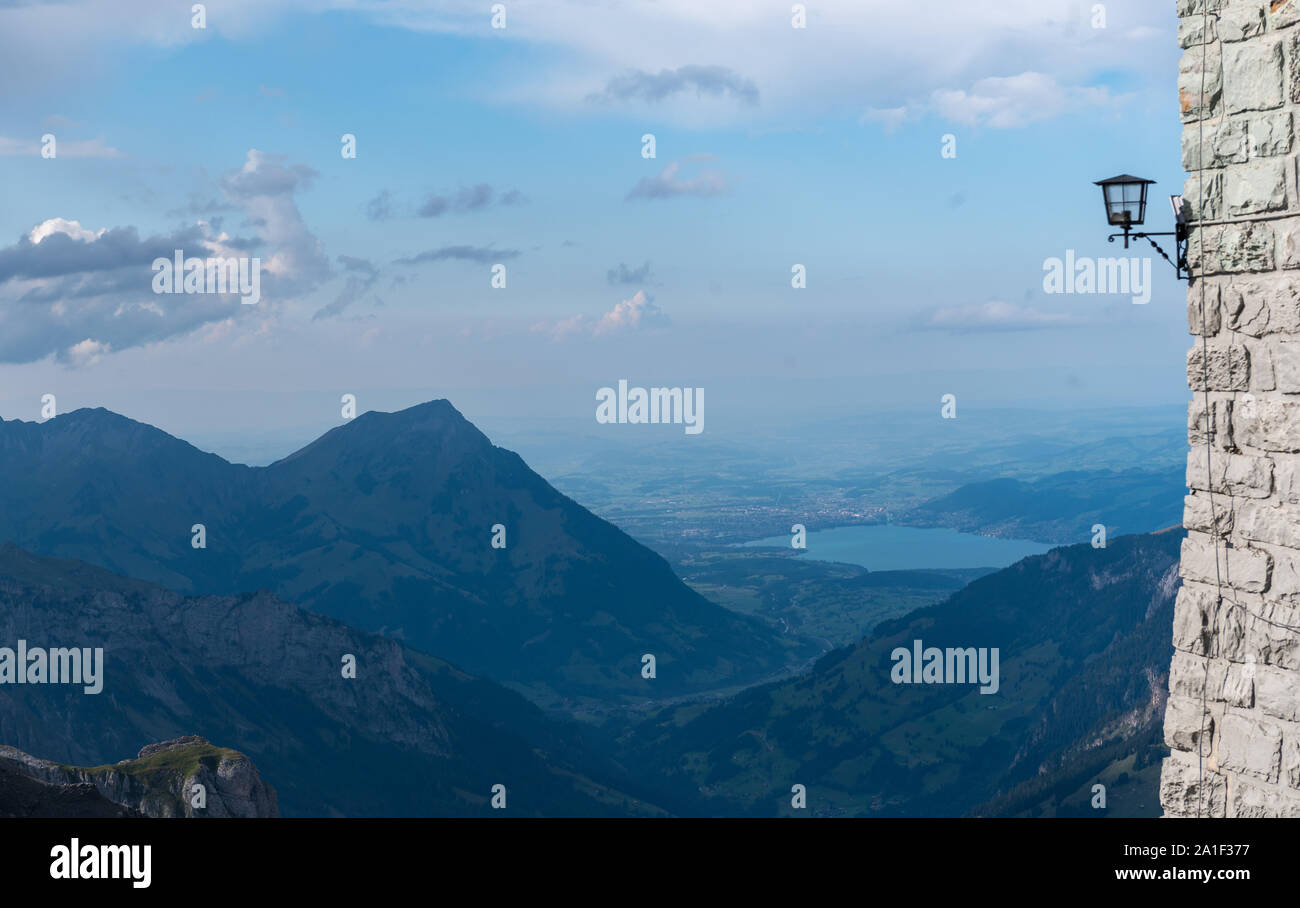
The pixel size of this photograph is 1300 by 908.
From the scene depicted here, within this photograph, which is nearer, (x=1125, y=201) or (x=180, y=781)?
(x=1125, y=201)

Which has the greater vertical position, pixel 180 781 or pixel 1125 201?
pixel 1125 201

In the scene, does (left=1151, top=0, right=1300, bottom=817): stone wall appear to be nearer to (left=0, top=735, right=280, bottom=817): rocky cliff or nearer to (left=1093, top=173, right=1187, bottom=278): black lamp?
(left=1093, top=173, right=1187, bottom=278): black lamp

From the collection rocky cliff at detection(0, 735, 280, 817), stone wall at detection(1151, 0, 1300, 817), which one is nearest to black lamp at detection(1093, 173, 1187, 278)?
stone wall at detection(1151, 0, 1300, 817)

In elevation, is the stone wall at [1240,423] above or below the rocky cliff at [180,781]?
above

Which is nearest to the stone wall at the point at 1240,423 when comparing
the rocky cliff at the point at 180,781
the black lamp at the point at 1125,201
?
the black lamp at the point at 1125,201

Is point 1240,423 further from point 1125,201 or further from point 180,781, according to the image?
point 180,781

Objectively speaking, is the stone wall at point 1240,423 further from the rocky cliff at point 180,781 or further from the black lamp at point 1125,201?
the rocky cliff at point 180,781

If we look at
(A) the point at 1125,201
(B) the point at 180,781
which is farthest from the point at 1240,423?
(B) the point at 180,781

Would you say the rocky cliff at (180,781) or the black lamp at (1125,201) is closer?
the black lamp at (1125,201)
